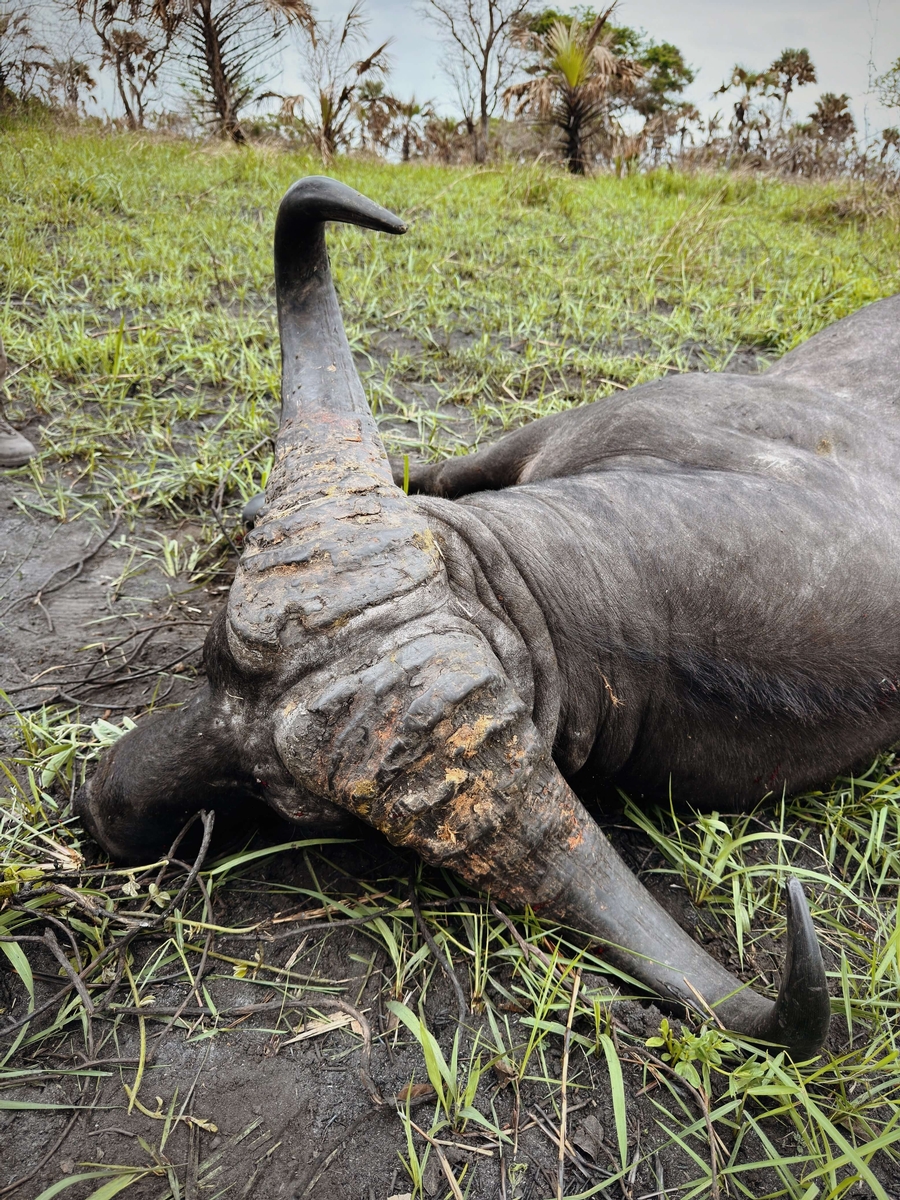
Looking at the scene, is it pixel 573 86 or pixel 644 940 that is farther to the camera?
pixel 573 86

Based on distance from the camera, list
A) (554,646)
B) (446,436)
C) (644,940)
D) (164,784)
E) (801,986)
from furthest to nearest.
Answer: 1. (446,436)
2. (554,646)
3. (164,784)
4. (644,940)
5. (801,986)

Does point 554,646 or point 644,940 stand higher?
point 554,646

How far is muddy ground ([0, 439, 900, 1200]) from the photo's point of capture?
1404mm

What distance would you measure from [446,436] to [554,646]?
7.26ft

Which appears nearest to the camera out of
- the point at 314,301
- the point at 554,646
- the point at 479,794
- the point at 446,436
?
the point at 479,794

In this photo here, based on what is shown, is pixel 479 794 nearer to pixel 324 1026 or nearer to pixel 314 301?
pixel 324 1026

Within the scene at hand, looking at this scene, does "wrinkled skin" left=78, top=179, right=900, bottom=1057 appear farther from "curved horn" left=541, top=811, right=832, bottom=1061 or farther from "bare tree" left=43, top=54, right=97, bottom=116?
"bare tree" left=43, top=54, right=97, bottom=116

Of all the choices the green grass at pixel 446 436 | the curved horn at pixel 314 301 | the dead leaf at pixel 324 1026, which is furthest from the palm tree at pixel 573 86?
the dead leaf at pixel 324 1026

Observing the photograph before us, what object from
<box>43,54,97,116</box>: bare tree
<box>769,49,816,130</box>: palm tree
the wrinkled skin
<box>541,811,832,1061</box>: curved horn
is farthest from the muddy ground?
<box>769,49,816,130</box>: palm tree

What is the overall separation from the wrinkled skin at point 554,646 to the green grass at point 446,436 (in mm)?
167

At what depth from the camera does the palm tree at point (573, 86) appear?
10984mm

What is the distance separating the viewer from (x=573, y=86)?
36.2ft

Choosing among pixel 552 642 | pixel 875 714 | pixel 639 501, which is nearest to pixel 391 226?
pixel 639 501

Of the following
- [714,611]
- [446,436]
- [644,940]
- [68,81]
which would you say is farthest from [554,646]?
[68,81]
